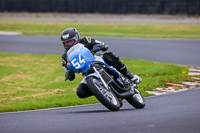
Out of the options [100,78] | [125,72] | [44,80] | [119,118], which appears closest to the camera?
[119,118]

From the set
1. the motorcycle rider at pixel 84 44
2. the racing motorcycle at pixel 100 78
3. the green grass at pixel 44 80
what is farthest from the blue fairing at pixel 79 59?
the green grass at pixel 44 80

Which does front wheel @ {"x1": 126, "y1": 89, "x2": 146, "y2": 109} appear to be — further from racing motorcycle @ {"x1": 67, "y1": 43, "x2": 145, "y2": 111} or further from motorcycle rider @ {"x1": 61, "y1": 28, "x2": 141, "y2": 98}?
motorcycle rider @ {"x1": 61, "y1": 28, "x2": 141, "y2": 98}

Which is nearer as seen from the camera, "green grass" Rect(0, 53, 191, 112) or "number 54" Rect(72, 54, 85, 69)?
"number 54" Rect(72, 54, 85, 69)

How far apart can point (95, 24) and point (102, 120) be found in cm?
2553

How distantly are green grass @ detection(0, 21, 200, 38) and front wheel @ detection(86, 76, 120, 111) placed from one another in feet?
59.8

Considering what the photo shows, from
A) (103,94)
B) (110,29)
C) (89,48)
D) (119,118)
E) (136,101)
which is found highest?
(89,48)

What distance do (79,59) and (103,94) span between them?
2.18 ft

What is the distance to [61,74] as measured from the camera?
1396 cm

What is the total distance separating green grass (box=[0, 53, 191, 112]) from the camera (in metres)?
9.92

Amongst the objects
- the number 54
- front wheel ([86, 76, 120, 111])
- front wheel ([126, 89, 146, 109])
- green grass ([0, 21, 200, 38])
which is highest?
the number 54

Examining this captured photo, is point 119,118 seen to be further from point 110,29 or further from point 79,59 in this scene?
point 110,29

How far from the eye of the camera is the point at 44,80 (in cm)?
1293

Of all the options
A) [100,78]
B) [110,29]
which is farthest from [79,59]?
[110,29]

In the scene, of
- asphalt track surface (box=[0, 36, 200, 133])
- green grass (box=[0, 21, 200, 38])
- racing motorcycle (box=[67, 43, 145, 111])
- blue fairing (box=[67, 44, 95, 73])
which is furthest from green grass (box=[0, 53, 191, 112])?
green grass (box=[0, 21, 200, 38])
